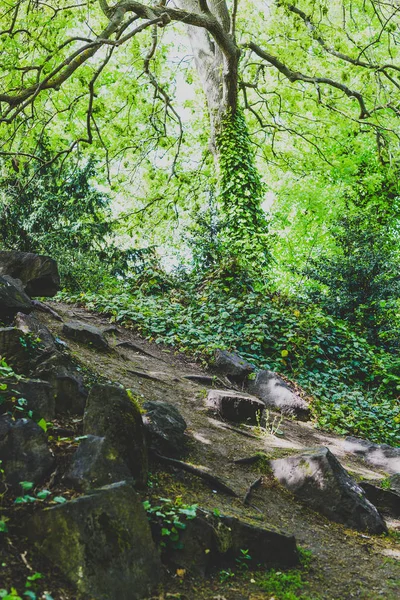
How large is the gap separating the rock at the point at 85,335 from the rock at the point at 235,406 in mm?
1883

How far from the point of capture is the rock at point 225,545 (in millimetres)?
2984

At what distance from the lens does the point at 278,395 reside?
7.92m

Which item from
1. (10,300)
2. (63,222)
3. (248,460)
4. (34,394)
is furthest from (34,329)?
(63,222)

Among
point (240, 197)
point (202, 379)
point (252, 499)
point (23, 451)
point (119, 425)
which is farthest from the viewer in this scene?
point (240, 197)

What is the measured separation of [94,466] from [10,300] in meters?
2.79

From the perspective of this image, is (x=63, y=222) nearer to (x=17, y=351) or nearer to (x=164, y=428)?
(x=17, y=351)

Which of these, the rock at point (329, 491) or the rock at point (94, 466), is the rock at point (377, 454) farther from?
the rock at point (94, 466)

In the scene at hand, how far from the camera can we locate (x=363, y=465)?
6383mm

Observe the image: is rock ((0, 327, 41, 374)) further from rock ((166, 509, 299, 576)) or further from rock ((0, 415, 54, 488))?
rock ((166, 509, 299, 576))

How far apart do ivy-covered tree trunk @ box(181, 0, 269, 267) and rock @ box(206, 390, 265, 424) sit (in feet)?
17.8

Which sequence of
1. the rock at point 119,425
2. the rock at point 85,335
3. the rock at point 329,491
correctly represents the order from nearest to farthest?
the rock at point 119,425, the rock at point 329,491, the rock at point 85,335

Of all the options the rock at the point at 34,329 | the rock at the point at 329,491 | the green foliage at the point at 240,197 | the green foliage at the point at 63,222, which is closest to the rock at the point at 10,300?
the rock at the point at 34,329

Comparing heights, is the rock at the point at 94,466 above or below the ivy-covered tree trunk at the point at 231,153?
below

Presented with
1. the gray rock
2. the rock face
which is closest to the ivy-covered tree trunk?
the rock face
